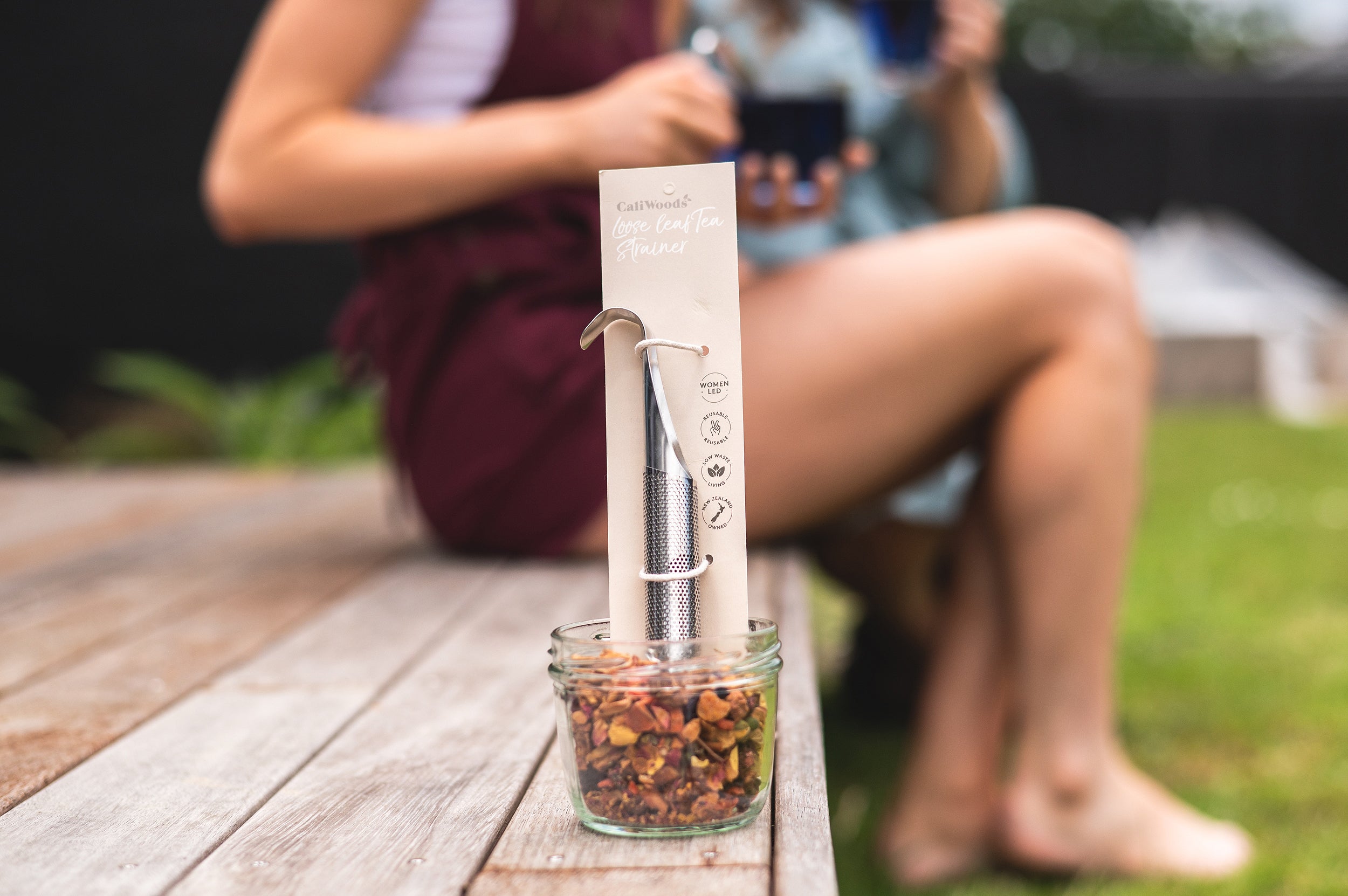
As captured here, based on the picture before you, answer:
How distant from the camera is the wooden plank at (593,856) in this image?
2.13 feet

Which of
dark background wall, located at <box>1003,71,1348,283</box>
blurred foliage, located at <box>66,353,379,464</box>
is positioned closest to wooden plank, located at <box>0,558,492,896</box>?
blurred foliage, located at <box>66,353,379,464</box>

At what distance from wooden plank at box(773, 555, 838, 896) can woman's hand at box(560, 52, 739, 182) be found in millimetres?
416

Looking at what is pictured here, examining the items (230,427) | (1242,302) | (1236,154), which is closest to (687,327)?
(230,427)

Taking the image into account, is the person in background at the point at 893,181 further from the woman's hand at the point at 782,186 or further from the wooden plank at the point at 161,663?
the wooden plank at the point at 161,663

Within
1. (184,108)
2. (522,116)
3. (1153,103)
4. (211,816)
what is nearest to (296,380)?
(184,108)

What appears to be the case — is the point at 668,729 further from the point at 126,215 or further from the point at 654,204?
the point at 126,215

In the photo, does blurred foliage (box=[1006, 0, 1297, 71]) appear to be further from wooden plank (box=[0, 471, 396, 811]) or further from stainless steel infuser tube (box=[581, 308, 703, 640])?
stainless steel infuser tube (box=[581, 308, 703, 640])

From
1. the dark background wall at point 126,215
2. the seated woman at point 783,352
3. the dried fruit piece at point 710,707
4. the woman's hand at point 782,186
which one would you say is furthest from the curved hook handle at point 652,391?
the dark background wall at point 126,215

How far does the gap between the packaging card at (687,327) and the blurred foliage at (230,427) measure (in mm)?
3451

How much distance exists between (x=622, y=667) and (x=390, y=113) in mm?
988

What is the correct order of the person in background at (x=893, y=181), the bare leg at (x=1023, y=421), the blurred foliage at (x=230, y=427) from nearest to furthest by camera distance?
1. the bare leg at (x=1023, y=421)
2. the person in background at (x=893, y=181)
3. the blurred foliage at (x=230, y=427)

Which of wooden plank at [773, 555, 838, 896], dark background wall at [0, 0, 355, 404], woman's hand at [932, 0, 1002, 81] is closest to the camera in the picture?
wooden plank at [773, 555, 838, 896]

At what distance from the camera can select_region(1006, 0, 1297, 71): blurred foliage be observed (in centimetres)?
2397

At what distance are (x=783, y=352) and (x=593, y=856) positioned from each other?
76 cm
